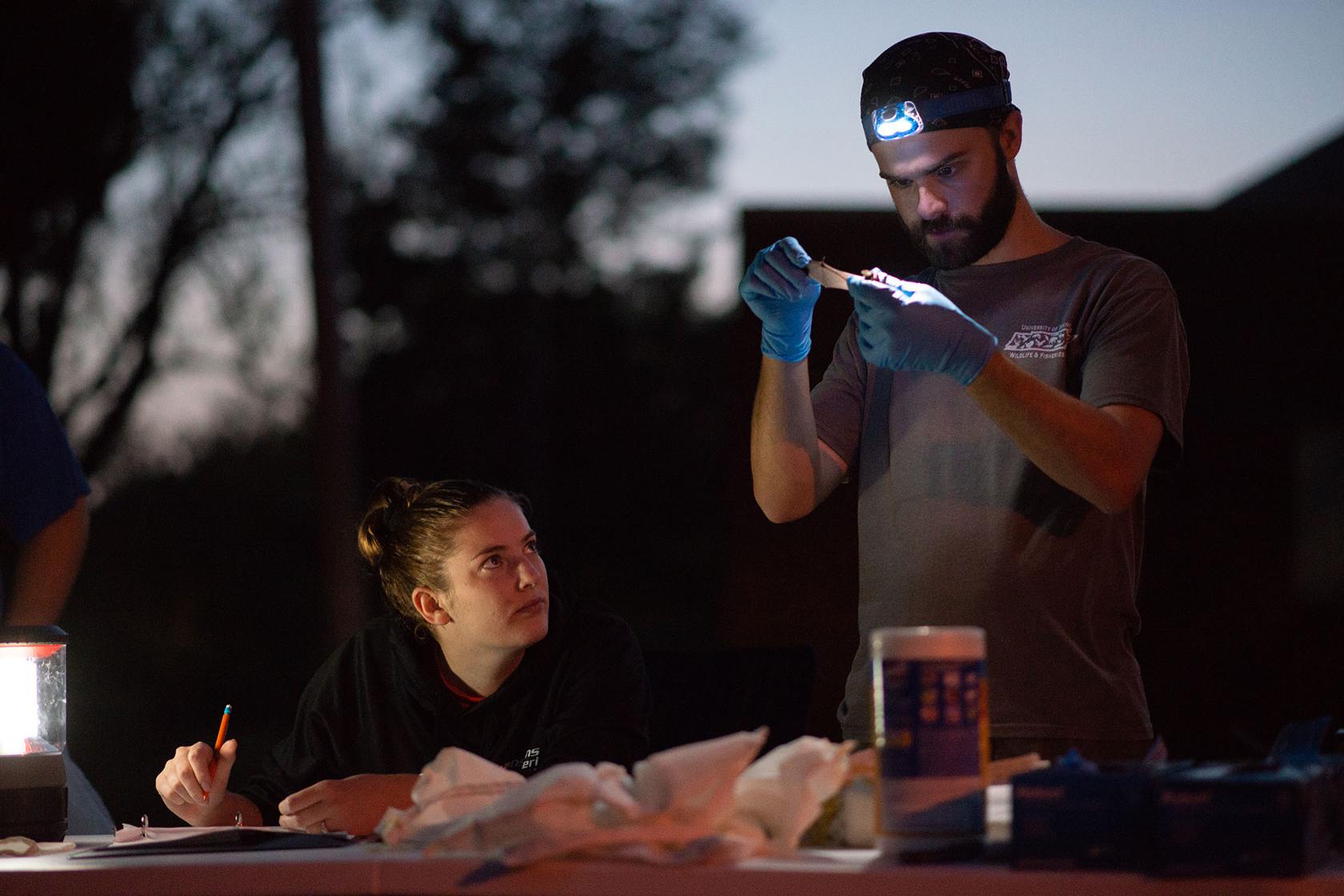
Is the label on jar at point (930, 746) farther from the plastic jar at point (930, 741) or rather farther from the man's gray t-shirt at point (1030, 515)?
the man's gray t-shirt at point (1030, 515)

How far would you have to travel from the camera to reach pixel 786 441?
2281 mm

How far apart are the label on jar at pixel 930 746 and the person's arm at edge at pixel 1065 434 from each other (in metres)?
0.61

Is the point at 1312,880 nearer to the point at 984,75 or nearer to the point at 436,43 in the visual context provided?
the point at 984,75

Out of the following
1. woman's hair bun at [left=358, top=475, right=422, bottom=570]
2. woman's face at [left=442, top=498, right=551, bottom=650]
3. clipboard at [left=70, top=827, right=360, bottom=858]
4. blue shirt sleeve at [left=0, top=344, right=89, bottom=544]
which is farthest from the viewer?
blue shirt sleeve at [left=0, top=344, right=89, bottom=544]

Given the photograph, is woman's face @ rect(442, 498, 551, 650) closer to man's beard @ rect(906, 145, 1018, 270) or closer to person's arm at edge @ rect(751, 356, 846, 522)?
person's arm at edge @ rect(751, 356, 846, 522)

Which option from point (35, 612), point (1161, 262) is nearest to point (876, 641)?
point (35, 612)

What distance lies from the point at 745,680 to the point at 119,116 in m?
8.41

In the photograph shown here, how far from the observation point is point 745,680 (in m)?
2.56

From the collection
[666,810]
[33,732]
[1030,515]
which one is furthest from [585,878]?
[33,732]

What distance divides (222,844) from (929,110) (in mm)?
1446

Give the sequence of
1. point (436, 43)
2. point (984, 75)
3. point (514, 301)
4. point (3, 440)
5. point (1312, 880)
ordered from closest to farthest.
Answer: point (1312, 880) → point (984, 75) → point (3, 440) → point (436, 43) → point (514, 301)

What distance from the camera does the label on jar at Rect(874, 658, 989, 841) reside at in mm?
1439

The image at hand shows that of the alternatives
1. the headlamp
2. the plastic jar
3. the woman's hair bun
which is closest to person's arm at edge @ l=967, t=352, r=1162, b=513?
the headlamp

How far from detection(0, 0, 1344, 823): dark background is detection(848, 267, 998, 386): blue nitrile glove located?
596mm
